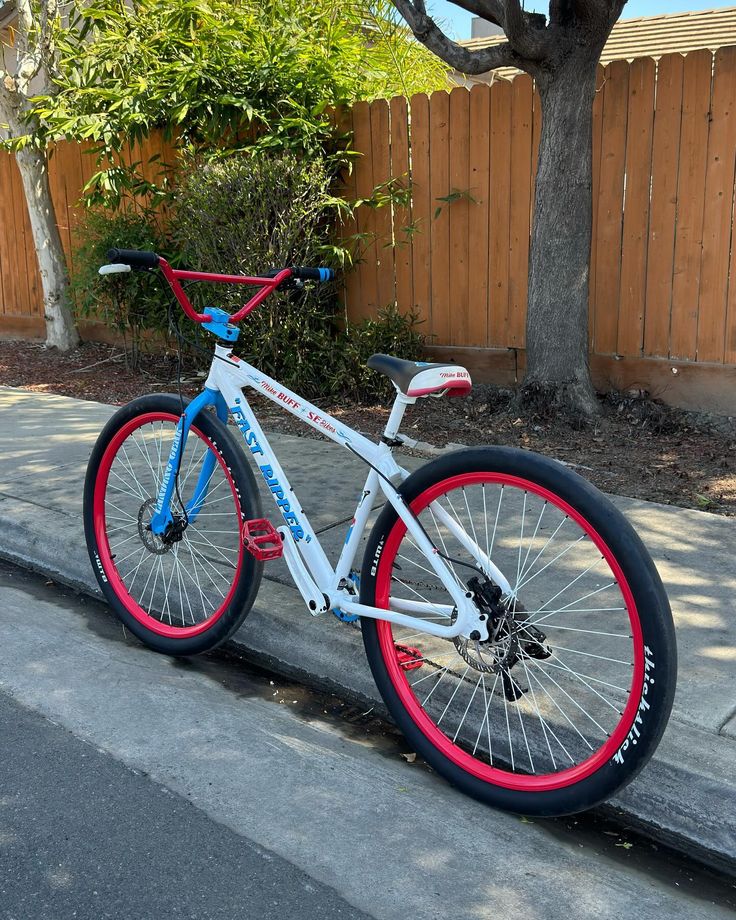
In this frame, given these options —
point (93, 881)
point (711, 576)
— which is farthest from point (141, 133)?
point (93, 881)

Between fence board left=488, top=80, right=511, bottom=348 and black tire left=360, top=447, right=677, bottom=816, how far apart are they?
3982 millimetres

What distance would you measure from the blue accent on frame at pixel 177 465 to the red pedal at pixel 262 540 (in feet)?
1.27

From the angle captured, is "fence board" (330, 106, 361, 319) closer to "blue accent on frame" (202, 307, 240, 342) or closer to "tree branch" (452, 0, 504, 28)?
"tree branch" (452, 0, 504, 28)

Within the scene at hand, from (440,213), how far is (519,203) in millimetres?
694

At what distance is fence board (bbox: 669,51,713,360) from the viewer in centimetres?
601

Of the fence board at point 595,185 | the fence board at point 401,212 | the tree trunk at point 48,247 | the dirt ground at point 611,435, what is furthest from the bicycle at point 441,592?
the tree trunk at point 48,247

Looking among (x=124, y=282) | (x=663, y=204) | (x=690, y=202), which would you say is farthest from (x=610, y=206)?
(x=124, y=282)

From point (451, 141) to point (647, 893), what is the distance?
19.8ft

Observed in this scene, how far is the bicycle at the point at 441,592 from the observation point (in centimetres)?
247

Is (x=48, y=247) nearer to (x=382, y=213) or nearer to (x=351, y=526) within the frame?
(x=382, y=213)

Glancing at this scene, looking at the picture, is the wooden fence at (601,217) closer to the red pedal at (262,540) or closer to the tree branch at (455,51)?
the tree branch at (455,51)

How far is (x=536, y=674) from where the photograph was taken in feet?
10.3

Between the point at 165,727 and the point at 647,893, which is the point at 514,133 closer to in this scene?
the point at 165,727

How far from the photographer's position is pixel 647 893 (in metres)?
2.36
